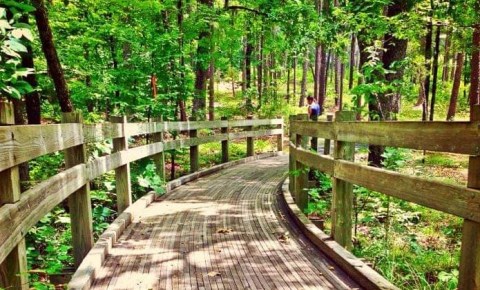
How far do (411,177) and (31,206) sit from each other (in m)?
2.54

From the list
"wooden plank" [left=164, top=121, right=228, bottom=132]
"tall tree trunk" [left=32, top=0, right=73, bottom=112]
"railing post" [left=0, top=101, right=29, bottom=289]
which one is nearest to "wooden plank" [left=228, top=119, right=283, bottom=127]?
"wooden plank" [left=164, top=121, right=228, bottom=132]

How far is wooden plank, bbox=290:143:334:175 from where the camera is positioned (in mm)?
4480

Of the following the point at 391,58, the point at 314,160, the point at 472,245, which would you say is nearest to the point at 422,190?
the point at 472,245

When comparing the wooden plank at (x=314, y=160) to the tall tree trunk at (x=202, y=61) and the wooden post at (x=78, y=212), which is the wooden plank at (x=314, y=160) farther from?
the tall tree trunk at (x=202, y=61)

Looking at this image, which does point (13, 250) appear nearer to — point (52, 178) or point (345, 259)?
point (52, 178)

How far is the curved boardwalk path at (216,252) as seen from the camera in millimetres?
3506

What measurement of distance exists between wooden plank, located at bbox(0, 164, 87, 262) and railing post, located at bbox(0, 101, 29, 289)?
6 centimetres

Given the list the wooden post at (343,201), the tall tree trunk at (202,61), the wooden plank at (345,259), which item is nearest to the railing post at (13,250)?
the wooden plank at (345,259)

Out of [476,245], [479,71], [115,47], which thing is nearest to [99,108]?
[115,47]

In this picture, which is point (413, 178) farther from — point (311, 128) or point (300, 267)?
point (311, 128)

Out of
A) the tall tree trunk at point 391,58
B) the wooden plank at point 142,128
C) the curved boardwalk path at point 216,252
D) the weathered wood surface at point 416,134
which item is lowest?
the curved boardwalk path at point 216,252

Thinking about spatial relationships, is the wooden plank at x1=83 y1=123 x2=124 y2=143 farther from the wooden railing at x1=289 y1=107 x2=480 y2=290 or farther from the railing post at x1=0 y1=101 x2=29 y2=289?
the wooden railing at x1=289 y1=107 x2=480 y2=290

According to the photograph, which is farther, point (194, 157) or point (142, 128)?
point (194, 157)

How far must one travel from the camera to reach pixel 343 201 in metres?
4.17
